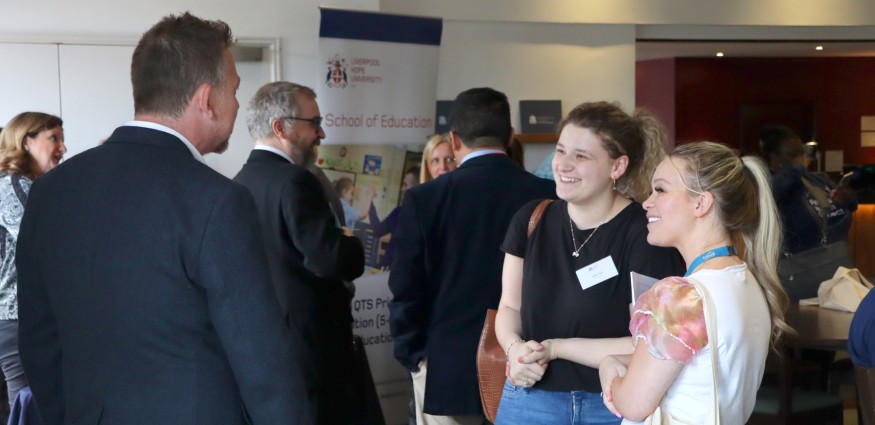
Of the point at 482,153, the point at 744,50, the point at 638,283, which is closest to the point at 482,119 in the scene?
the point at 482,153

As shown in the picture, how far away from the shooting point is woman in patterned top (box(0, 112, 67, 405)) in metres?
3.65

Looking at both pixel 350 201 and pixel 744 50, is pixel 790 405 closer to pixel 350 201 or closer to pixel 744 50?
pixel 350 201

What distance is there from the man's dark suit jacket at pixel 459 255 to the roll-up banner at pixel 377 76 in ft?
7.21

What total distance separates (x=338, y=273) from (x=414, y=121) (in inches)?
102

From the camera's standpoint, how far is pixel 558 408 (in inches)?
93.3

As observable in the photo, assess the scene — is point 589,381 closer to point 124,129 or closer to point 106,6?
point 124,129

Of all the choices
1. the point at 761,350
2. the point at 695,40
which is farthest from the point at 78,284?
the point at 695,40

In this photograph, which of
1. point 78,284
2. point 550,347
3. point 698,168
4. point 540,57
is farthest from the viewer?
point 540,57

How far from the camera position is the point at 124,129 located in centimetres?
176

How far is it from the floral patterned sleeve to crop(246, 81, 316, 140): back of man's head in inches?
72.9

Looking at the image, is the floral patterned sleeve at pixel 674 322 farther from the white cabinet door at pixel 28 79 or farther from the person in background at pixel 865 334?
the white cabinet door at pixel 28 79

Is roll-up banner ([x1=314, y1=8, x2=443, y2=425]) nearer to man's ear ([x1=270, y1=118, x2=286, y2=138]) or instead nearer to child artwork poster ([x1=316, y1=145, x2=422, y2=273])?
child artwork poster ([x1=316, y1=145, x2=422, y2=273])

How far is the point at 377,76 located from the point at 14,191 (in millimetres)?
2340

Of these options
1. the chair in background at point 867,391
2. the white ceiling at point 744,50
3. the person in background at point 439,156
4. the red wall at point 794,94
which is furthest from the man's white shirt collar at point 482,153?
the red wall at point 794,94
